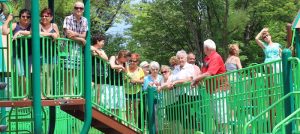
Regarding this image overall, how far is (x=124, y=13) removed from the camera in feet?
135

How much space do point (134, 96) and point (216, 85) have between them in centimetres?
240

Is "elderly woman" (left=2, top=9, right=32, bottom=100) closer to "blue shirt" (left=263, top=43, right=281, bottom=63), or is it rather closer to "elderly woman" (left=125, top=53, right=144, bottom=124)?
"elderly woman" (left=125, top=53, right=144, bottom=124)

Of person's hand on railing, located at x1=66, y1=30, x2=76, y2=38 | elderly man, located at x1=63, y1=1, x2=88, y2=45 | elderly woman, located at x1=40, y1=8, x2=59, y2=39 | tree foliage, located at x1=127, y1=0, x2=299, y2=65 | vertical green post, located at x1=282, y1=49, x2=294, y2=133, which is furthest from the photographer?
tree foliage, located at x1=127, y1=0, x2=299, y2=65

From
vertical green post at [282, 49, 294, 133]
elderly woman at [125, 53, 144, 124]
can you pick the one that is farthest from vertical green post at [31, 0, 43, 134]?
vertical green post at [282, 49, 294, 133]

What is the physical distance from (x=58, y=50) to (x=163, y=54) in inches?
1220

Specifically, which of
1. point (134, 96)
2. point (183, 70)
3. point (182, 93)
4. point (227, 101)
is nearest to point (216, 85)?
point (227, 101)

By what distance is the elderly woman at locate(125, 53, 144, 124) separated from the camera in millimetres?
11961

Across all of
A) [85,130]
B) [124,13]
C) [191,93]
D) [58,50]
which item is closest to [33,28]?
[58,50]

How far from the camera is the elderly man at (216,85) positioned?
10.0 meters

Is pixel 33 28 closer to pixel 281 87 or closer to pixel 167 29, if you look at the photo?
pixel 281 87

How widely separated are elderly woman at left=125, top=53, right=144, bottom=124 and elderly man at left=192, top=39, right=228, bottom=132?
1.64 metres

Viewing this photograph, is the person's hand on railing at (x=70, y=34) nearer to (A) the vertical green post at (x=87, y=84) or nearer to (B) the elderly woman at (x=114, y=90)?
(A) the vertical green post at (x=87, y=84)

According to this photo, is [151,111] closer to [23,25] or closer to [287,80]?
[23,25]

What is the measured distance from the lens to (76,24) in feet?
35.8
